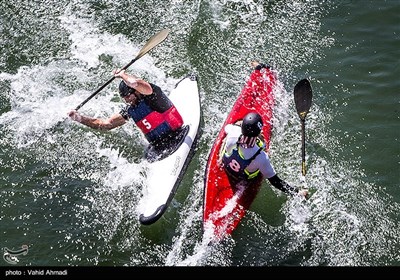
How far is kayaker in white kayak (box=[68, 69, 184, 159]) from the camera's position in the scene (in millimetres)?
7152

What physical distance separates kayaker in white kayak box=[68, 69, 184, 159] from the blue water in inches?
21.7

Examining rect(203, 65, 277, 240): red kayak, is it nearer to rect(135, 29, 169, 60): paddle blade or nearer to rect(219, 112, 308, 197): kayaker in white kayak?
A: rect(219, 112, 308, 197): kayaker in white kayak

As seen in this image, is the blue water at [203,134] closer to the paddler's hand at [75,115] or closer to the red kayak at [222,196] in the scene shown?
the red kayak at [222,196]

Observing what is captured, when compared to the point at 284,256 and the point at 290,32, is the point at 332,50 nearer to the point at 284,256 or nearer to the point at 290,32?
the point at 290,32

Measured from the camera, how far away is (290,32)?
10.1m

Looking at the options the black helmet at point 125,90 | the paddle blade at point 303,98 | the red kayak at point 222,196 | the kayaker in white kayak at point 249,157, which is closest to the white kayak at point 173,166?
the red kayak at point 222,196

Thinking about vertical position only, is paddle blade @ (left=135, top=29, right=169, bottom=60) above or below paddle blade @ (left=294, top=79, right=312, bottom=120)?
above

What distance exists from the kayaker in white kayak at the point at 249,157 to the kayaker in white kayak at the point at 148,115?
1.04 metres

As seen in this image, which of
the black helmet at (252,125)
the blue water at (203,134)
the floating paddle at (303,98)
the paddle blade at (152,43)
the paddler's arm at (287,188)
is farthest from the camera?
the paddle blade at (152,43)

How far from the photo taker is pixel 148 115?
7352mm

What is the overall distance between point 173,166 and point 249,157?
134cm

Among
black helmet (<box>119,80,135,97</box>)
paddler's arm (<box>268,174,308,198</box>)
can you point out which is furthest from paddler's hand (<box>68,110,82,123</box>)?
paddler's arm (<box>268,174,308,198</box>)

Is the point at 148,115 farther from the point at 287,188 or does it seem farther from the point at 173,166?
the point at 287,188

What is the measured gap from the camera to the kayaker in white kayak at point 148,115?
7152 mm
